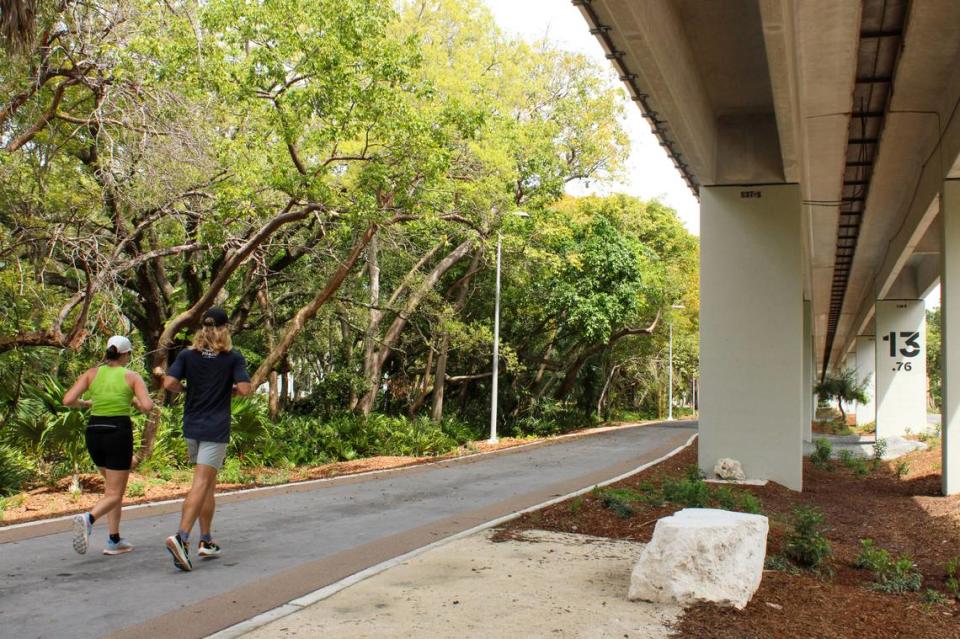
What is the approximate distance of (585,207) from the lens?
35.5 m

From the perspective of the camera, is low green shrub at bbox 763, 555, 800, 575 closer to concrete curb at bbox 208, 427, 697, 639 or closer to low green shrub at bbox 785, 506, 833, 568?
low green shrub at bbox 785, 506, 833, 568

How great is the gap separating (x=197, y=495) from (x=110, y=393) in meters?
1.21

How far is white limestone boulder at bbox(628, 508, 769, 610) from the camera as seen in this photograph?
573 centimetres

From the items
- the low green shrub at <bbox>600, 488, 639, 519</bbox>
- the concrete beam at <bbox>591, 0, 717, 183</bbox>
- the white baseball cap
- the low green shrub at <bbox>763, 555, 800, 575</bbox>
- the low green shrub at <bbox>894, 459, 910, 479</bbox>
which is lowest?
the low green shrub at <bbox>894, 459, 910, 479</bbox>

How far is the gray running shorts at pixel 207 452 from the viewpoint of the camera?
22.6ft

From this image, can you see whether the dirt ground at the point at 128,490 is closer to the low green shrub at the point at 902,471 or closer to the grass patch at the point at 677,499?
the grass patch at the point at 677,499

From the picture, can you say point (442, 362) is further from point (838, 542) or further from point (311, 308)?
point (838, 542)

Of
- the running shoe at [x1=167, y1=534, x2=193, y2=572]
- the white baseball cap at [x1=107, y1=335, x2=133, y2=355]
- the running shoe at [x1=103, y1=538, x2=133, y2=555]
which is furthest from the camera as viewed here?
the running shoe at [x1=103, y1=538, x2=133, y2=555]

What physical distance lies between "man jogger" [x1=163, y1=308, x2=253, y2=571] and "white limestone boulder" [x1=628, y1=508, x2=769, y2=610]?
3.32m

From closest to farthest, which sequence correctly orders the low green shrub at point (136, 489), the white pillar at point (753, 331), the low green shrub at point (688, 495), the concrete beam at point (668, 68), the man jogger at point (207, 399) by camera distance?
1. the man jogger at point (207, 399)
2. the concrete beam at point (668, 68)
3. the low green shrub at point (688, 495)
4. the low green shrub at point (136, 489)
5. the white pillar at point (753, 331)

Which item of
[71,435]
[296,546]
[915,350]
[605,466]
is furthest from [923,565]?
[915,350]

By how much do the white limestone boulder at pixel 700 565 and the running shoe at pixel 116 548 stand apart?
4.37m

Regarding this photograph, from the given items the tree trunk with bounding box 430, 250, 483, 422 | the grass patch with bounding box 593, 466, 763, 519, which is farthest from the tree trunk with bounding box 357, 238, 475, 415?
the grass patch with bounding box 593, 466, 763, 519

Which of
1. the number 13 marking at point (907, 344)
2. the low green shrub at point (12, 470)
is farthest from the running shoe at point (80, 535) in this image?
the number 13 marking at point (907, 344)
